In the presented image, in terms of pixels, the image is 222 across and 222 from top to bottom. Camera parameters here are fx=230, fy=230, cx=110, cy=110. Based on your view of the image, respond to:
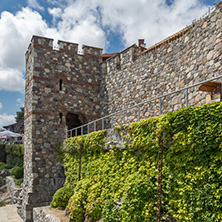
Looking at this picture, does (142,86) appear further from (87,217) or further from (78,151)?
(87,217)

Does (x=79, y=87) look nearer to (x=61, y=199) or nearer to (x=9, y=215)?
(x=61, y=199)

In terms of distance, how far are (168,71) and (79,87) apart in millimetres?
5919

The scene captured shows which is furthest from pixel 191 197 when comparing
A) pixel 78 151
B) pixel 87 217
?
pixel 78 151

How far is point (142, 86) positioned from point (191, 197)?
6.89 meters

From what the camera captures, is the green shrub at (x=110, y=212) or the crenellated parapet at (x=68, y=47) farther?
the crenellated parapet at (x=68, y=47)

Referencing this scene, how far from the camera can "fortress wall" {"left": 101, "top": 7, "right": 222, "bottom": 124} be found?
7484 mm

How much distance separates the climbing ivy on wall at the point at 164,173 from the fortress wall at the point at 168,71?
2699 millimetres

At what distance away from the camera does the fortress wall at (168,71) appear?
295 inches

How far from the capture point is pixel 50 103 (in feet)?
41.8

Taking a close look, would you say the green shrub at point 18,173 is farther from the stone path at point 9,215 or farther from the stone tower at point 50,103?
the stone tower at point 50,103

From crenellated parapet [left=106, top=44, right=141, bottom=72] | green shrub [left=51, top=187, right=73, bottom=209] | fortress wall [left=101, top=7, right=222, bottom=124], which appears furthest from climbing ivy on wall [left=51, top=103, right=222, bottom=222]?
crenellated parapet [left=106, top=44, right=141, bottom=72]

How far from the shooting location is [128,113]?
1147 centimetres

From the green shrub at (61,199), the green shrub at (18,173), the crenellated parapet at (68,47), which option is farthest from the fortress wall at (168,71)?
the green shrub at (18,173)

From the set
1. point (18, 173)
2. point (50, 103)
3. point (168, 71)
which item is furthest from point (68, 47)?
point (18, 173)
